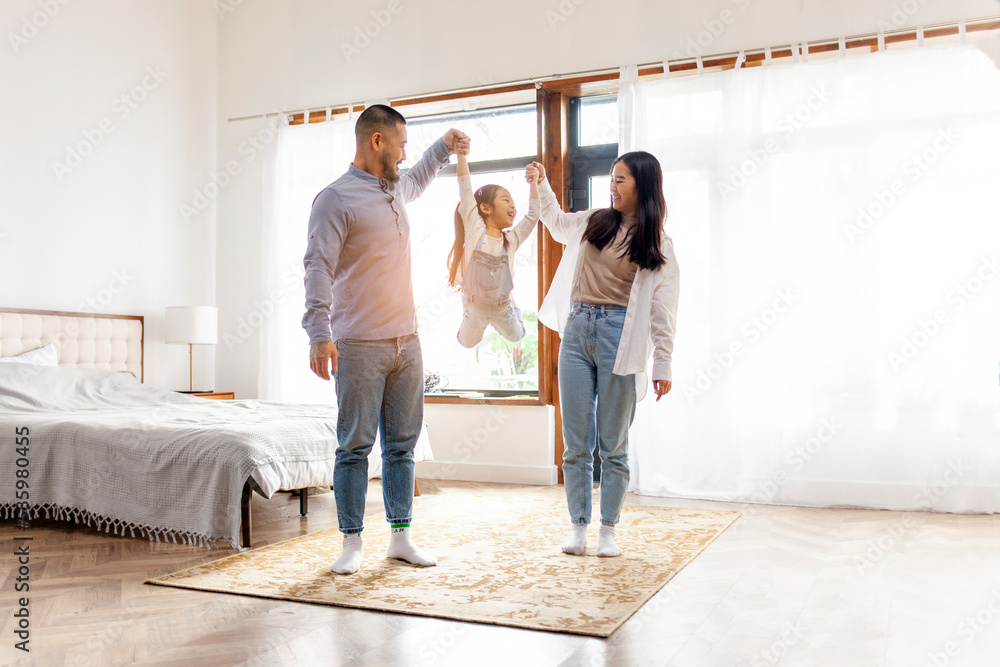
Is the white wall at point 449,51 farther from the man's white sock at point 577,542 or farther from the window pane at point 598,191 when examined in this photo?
the man's white sock at point 577,542

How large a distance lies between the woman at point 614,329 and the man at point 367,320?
1.78ft

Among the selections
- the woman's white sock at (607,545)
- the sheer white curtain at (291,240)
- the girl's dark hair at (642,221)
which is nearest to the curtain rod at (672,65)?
the sheer white curtain at (291,240)

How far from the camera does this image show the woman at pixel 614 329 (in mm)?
2764

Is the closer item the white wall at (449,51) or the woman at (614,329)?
the woman at (614,329)

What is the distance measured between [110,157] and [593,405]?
12.4 ft

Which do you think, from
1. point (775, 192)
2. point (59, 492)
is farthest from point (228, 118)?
point (775, 192)

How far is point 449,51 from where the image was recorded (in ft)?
17.1

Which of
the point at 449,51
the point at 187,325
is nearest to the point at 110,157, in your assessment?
the point at 187,325

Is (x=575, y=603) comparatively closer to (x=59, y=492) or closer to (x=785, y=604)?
(x=785, y=604)

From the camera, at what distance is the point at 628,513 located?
389 centimetres

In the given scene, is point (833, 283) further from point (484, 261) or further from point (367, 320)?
point (367, 320)

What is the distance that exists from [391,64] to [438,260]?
1.33 m

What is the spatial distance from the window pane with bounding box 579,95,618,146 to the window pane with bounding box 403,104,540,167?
12.4 inches

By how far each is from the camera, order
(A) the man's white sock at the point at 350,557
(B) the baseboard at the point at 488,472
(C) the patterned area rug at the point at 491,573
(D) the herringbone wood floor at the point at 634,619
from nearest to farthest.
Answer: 1. (D) the herringbone wood floor at the point at 634,619
2. (C) the patterned area rug at the point at 491,573
3. (A) the man's white sock at the point at 350,557
4. (B) the baseboard at the point at 488,472
